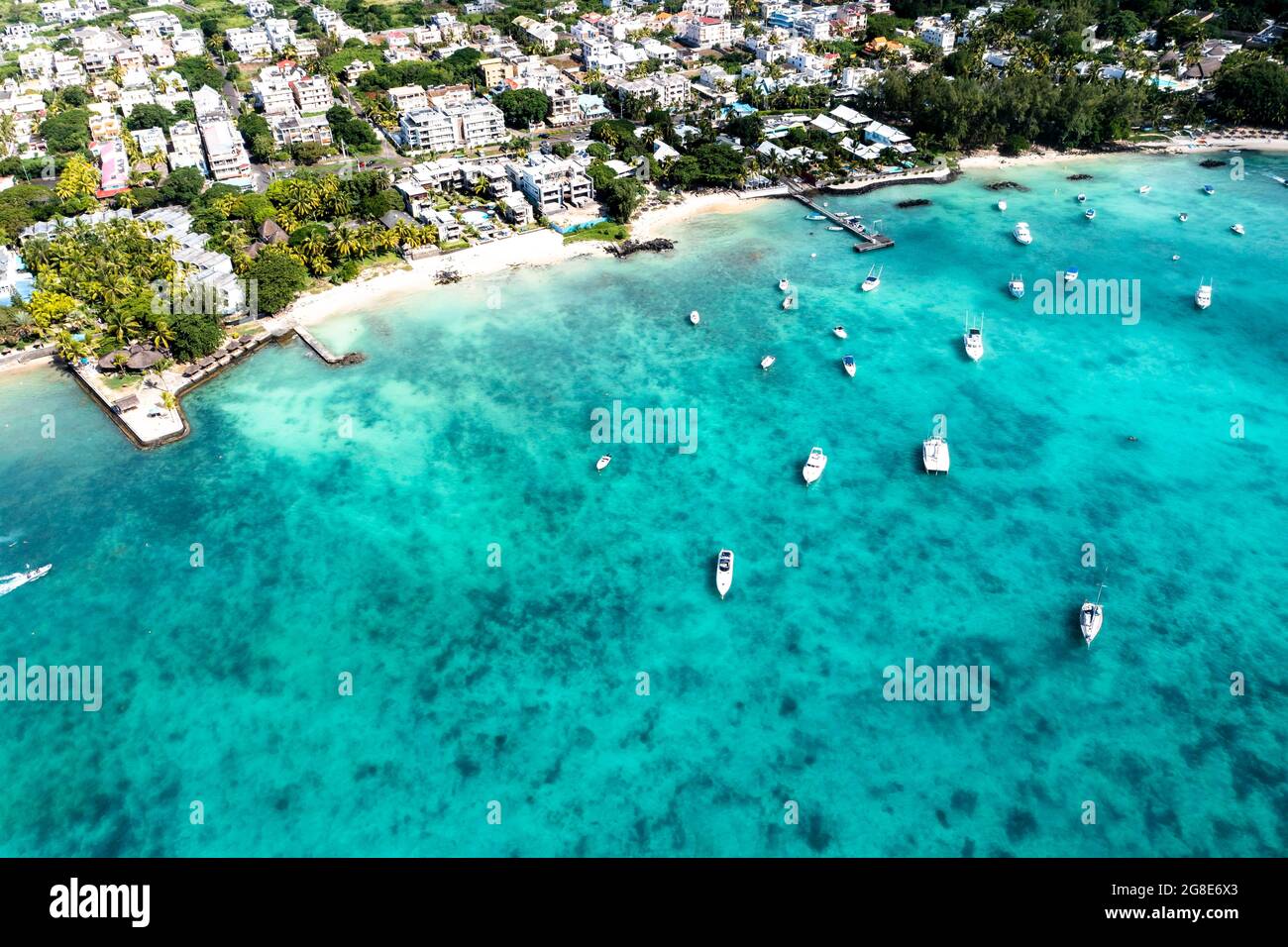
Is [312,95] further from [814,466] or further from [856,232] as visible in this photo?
[814,466]

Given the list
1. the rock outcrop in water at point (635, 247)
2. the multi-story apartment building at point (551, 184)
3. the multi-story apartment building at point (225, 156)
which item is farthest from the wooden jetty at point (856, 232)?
the multi-story apartment building at point (225, 156)

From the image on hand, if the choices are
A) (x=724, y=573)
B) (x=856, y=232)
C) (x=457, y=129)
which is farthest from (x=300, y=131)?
(x=724, y=573)

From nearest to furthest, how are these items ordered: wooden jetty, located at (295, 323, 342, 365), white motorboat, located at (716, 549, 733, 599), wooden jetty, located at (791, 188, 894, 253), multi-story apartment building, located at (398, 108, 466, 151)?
1. white motorboat, located at (716, 549, 733, 599)
2. wooden jetty, located at (295, 323, 342, 365)
3. wooden jetty, located at (791, 188, 894, 253)
4. multi-story apartment building, located at (398, 108, 466, 151)

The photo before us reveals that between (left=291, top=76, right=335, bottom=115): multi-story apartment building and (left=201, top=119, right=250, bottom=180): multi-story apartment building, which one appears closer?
(left=201, top=119, right=250, bottom=180): multi-story apartment building

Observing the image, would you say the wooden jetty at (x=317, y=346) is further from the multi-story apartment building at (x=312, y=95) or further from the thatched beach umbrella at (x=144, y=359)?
the multi-story apartment building at (x=312, y=95)

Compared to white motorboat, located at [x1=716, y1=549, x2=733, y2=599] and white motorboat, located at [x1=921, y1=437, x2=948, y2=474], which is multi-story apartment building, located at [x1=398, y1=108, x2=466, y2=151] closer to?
white motorboat, located at [x1=921, y1=437, x2=948, y2=474]

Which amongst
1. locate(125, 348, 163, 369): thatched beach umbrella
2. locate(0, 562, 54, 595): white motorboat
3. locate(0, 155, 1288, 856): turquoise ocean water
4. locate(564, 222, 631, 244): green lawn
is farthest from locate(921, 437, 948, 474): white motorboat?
locate(125, 348, 163, 369): thatched beach umbrella
